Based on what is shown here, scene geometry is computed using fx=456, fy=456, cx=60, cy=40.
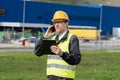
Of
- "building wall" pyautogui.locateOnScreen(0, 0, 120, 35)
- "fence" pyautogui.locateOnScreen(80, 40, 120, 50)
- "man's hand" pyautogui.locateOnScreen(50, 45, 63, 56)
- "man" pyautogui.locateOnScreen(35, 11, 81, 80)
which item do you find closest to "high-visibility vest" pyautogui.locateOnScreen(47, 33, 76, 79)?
"man" pyautogui.locateOnScreen(35, 11, 81, 80)

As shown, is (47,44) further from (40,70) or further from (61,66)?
(40,70)

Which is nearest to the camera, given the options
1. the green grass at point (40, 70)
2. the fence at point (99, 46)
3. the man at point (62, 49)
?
the man at point (62, 49)

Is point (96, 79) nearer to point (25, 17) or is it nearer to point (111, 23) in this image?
point (25, 17)

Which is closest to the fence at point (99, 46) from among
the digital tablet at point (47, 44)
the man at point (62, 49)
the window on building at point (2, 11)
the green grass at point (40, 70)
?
the green grass at point (40, 70)

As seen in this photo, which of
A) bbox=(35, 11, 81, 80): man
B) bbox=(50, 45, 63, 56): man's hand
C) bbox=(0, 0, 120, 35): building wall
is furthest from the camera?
bbox=(0, 0, 120, 35): building wall

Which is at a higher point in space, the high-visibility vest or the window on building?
the window on building

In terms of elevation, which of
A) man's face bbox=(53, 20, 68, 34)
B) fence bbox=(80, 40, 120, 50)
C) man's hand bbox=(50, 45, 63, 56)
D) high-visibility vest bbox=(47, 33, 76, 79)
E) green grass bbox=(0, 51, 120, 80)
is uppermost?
man's face bbox=(53, 20, 68, 34)

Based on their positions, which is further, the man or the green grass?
the green grass

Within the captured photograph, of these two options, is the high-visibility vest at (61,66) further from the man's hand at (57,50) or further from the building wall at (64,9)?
the building wall at (64,9)

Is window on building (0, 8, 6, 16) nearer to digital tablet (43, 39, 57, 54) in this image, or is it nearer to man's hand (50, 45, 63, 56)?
digital tablet (43, 39, 57, 54)

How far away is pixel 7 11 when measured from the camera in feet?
325

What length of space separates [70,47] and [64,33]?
0.70 feet

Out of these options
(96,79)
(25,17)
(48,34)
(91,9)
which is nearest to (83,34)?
(25,17)

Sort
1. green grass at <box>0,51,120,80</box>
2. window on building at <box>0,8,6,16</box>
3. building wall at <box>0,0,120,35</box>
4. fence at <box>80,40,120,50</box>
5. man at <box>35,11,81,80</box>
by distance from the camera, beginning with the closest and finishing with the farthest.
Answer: man at <box>35,11,81,80</box> < green grass at <box>0,51,120,80</box> < fence at <box>80,40,120,50</box> < window on building at <box>0,8,6,16</box> < building wall at <box>0,0,120,35</box>
